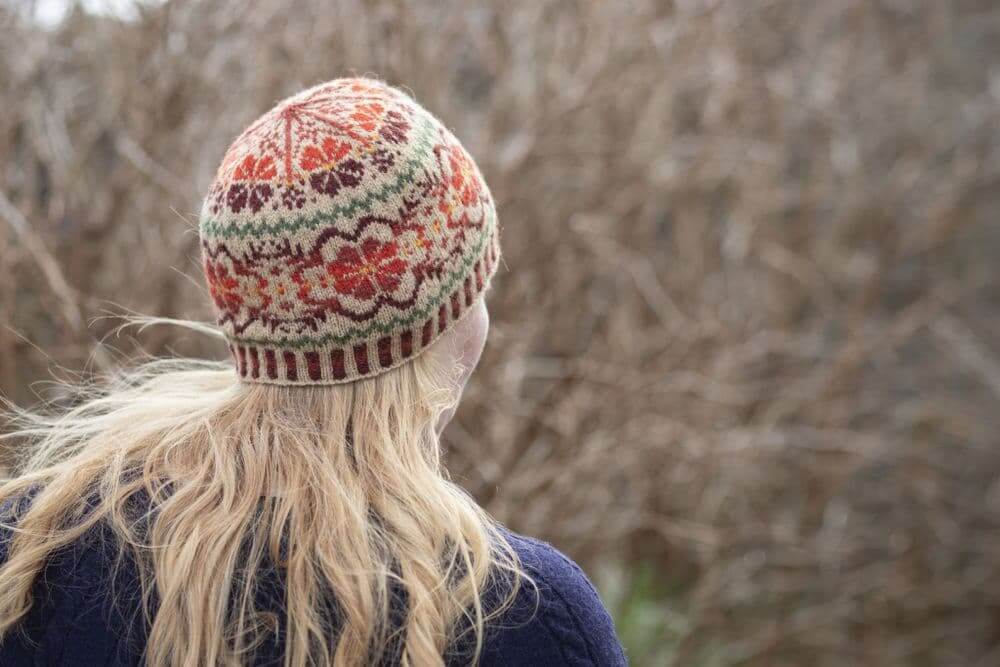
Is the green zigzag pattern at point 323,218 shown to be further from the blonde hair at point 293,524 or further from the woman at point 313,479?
the blonde hair at point 293,524

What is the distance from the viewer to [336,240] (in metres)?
1.38

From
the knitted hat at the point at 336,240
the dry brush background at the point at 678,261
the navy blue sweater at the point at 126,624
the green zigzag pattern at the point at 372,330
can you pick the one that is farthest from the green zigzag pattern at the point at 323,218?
the dry brush background at the point at 678,261

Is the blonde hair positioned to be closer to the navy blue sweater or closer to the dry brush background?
the navy blue sweater

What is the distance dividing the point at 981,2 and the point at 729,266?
2.92 metres

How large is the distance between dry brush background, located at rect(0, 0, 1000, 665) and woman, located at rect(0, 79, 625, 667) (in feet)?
3.72

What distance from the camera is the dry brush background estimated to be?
10.2 feet

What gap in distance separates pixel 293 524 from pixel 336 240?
378mm

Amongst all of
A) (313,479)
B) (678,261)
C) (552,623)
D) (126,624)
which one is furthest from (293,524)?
(678,261)

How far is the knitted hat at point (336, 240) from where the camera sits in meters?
1.39

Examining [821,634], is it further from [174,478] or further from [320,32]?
[174,478]

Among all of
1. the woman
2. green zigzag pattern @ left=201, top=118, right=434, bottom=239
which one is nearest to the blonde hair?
the woman

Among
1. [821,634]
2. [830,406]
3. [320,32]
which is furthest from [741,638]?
[320,32]

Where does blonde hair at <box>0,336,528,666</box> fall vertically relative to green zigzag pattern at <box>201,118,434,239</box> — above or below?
below

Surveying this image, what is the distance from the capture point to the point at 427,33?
390cm
